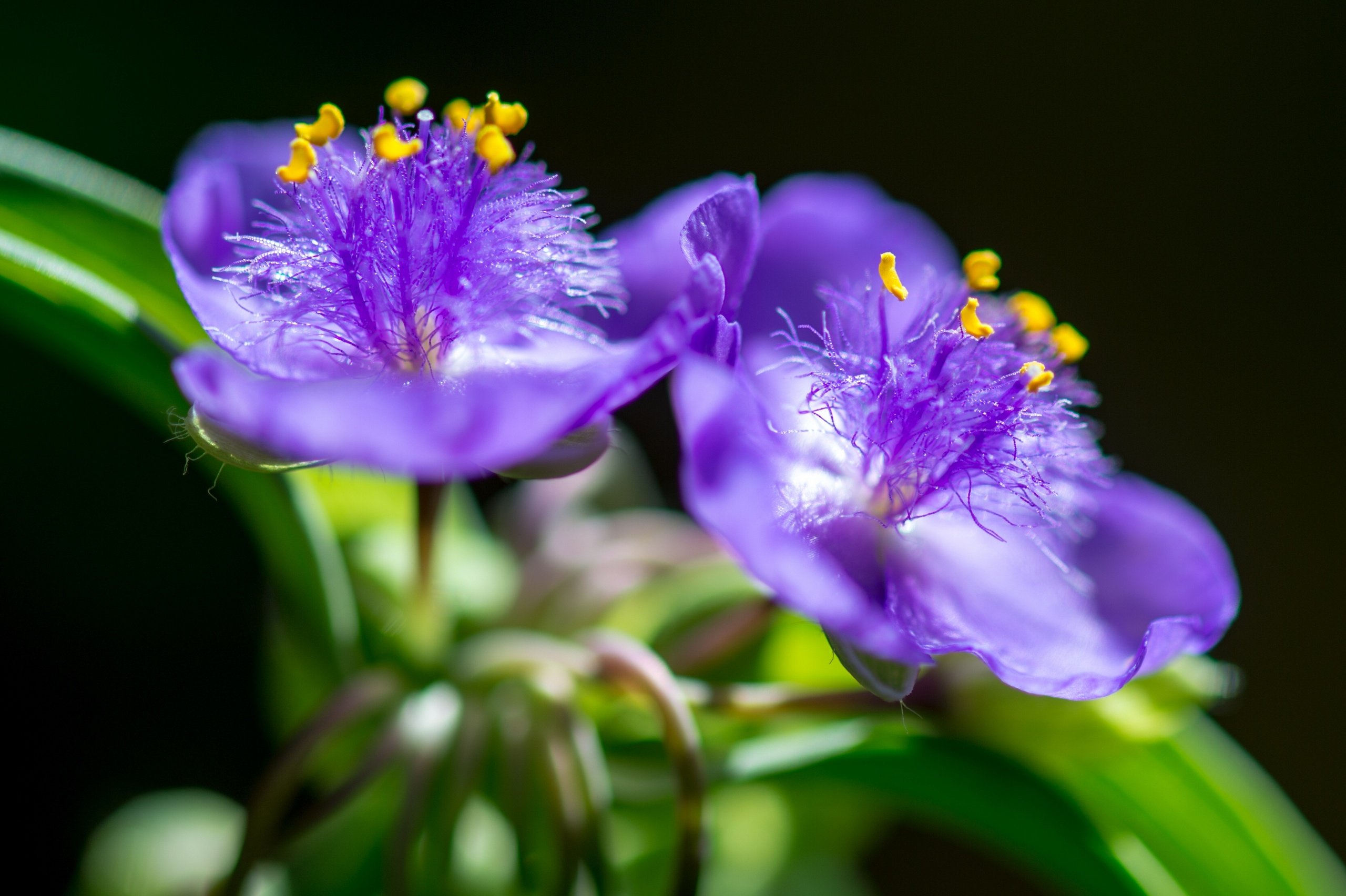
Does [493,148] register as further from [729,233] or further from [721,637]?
[721,637]

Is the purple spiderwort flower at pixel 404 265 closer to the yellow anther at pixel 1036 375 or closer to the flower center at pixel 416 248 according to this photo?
the flower center at pixel 416 248

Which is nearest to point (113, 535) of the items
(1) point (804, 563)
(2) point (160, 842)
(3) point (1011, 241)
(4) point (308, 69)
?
(2) point (160, 842)

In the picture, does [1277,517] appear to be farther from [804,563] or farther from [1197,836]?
[804,563]

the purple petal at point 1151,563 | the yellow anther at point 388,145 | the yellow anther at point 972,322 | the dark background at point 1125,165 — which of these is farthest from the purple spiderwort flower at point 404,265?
the dark background at point 1125,165

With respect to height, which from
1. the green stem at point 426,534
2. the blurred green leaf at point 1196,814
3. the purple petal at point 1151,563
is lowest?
the blurred green leaf at point 1196,814

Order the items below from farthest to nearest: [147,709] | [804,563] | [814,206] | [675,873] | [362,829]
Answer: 1. [147,709]
2. [814,206]
3. [362,829]
4. [675,873]
5. [804,563]

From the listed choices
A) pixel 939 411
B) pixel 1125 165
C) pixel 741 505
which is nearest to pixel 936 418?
pixel 939 411
